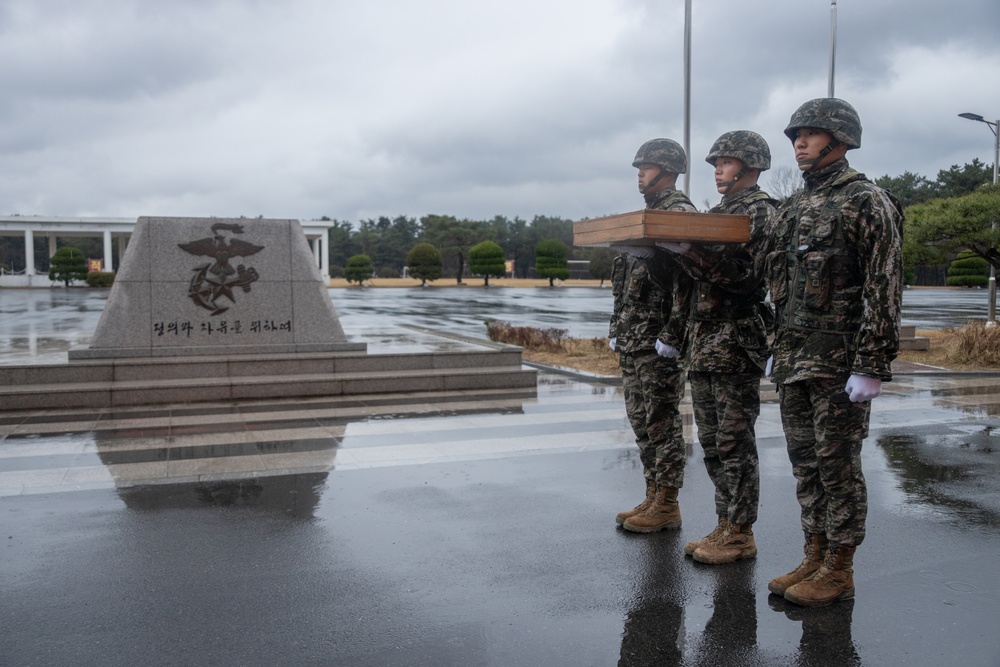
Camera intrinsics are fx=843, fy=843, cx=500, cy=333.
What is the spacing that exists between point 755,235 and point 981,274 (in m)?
70.6

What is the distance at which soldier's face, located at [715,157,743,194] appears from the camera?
4305mm

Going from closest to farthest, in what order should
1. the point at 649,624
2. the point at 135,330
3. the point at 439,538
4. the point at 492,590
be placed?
the point at 649,624
the point at 492,590
the point at 439,538
the point at 135,330

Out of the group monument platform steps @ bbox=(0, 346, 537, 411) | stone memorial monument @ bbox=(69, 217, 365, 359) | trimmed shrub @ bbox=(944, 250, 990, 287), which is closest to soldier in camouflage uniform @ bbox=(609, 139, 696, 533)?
monument platform steps @ bbox=(0, 346, 537, 411)

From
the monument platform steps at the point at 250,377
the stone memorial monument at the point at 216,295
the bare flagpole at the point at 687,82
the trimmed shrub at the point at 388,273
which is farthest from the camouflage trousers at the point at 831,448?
the trimmed shrub at the point at 388,273

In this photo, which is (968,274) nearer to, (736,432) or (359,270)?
(359,270)

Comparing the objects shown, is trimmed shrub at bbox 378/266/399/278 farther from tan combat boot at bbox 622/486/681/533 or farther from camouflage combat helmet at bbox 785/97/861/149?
camouflage combat helmet at bbox 785/97/861/149

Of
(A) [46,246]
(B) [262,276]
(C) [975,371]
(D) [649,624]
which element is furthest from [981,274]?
(A) [46,246]

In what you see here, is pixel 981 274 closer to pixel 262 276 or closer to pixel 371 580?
pixel 262 276

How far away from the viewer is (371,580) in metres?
4.02

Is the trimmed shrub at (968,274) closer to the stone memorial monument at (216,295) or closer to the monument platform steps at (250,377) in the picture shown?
the monument platform steps at (250,377)

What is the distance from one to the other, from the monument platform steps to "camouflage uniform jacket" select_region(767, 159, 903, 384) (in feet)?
21.3

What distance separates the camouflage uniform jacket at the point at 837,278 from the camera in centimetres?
346

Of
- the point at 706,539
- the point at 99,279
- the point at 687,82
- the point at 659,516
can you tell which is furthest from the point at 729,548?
the point at 99,279

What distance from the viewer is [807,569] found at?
3.87 meters
